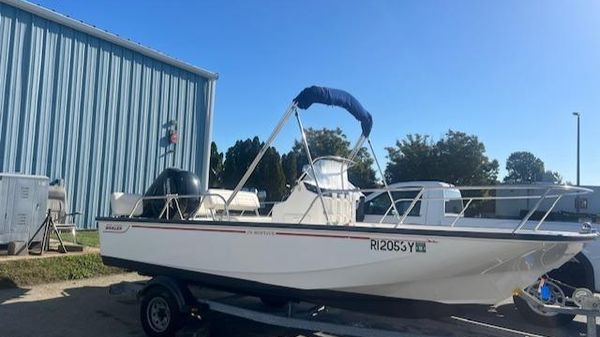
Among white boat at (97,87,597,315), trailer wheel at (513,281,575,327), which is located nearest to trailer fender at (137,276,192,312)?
white boat at (97,87,597,315)

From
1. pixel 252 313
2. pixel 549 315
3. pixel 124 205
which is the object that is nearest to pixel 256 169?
pixel 124 205

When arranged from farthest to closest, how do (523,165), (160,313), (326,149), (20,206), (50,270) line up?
(523,165) → (326,149) → (20,206) → (50,270) → (160,313)

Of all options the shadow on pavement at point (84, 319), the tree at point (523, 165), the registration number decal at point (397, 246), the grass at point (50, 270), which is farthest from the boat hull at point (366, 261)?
the tree at point (523, 165)

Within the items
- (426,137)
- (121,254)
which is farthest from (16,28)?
(426,137)

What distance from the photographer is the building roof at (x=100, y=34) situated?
38.6ft

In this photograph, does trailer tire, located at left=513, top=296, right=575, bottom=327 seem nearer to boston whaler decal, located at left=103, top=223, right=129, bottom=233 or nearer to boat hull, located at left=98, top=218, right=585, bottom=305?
boat hull, located at left=98, top=218, right=585, bottom=305

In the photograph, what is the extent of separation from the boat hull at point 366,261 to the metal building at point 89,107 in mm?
8258

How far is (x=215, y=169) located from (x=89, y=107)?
18.2m

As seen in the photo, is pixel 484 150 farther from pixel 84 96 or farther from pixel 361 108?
pixel 361 108

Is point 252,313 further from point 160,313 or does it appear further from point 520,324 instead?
point 520,324

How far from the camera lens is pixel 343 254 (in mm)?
4715

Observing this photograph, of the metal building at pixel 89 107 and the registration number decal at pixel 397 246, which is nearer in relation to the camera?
the registration number decal at pixel 397 246

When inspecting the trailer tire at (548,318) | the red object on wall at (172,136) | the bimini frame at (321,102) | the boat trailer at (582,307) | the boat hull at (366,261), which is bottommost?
the trailer tire at (548,318)

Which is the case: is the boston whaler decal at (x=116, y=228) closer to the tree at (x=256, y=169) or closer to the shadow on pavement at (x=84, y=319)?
the shadow on pavement at (x=84, y=319)
